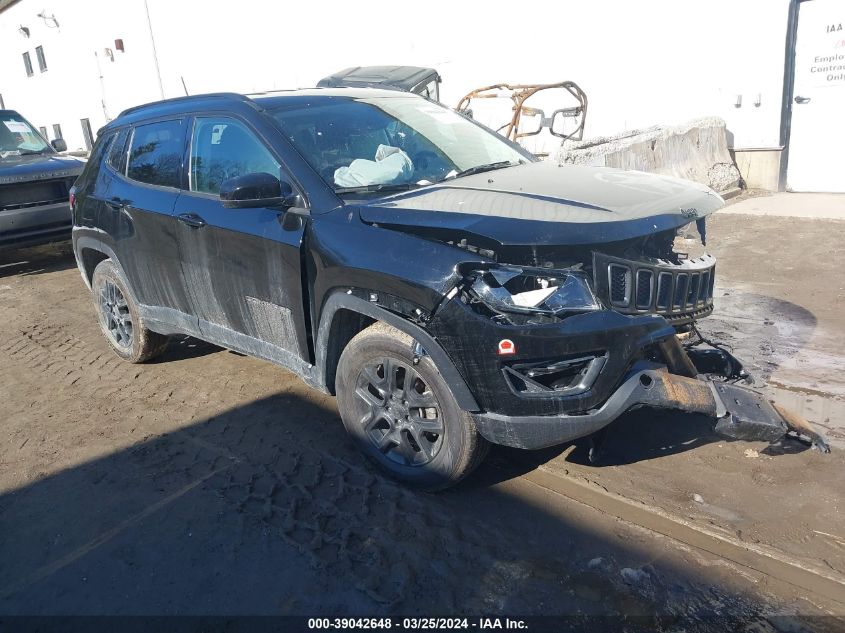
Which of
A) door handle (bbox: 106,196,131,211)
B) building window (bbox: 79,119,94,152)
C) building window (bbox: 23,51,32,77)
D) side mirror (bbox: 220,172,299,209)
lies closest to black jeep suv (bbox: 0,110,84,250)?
door handle (bbox: 106,196,131,211)

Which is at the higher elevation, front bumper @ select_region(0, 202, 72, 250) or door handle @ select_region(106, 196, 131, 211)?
door handle @ select_region(106, 196, 131, 211)

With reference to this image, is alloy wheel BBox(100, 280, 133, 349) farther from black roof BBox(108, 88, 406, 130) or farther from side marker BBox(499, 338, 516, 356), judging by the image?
side marker BBox(499, 338, 516, 356)

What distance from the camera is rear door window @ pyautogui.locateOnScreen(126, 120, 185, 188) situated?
4.34 m

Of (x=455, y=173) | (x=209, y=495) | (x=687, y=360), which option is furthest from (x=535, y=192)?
(x=209, y=495)

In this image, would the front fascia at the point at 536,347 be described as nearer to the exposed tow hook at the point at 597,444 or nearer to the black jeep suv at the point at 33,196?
the exposed tow hook at the point at 597,444

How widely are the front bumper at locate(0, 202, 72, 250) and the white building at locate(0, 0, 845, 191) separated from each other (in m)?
2.24

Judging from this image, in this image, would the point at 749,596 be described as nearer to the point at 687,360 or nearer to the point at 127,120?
the point at 687,360

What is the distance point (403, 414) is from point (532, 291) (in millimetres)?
895

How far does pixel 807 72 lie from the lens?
32.8 ft

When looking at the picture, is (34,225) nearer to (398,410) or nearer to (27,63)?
(398,410)

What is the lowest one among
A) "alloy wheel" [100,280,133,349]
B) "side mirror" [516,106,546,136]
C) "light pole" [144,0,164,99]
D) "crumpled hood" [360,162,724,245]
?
"alloy wheel" [100,280,133,349]

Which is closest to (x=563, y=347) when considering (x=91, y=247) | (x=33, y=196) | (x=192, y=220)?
(x=192, y=220)

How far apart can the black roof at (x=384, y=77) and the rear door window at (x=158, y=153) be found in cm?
820

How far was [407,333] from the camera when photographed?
308 centimetres
